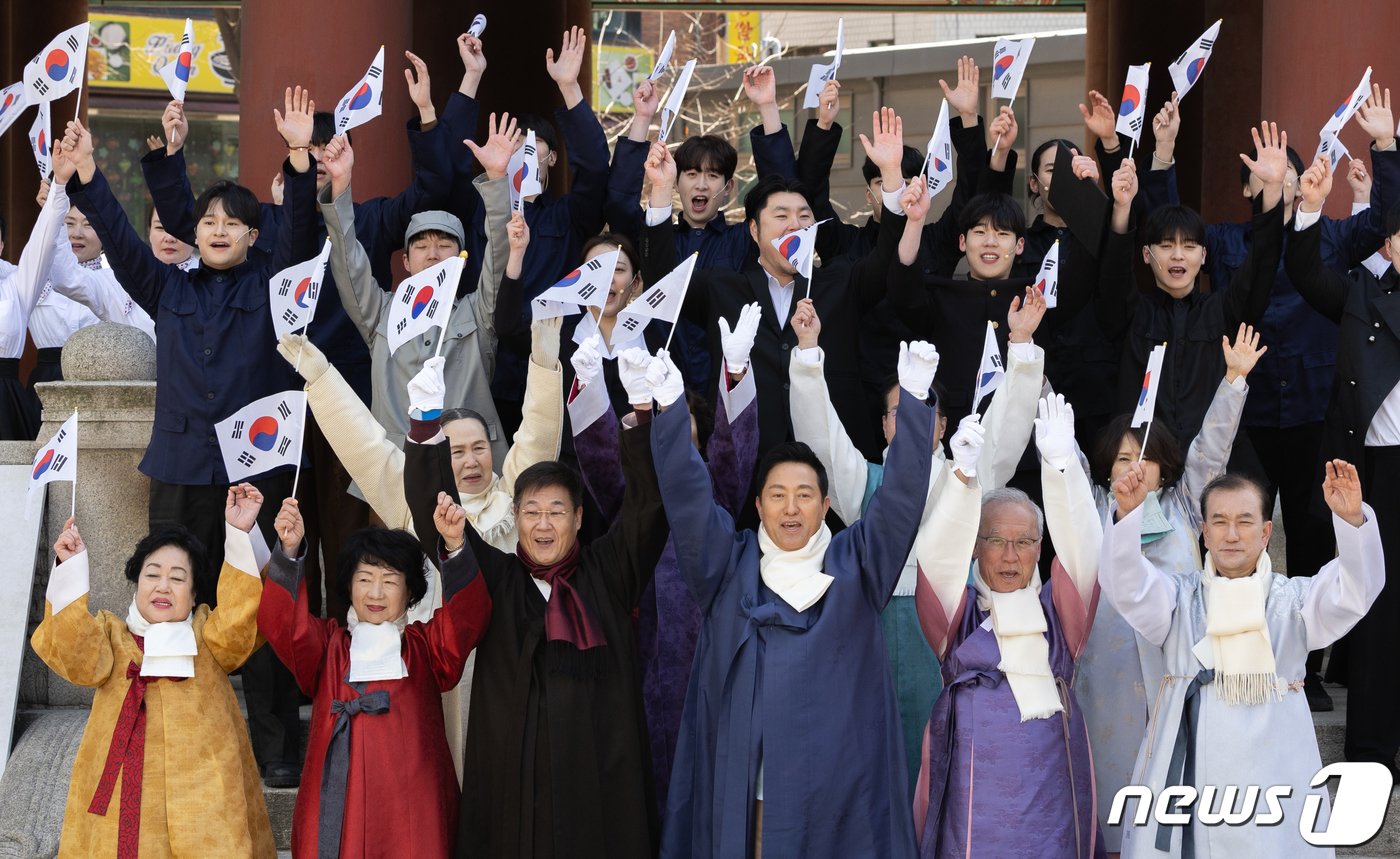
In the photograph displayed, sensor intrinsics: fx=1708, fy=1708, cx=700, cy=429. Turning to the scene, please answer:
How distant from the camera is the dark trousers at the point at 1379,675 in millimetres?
5812

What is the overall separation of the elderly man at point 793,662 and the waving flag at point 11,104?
3.69 metres

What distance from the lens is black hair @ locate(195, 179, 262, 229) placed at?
6.43 metres

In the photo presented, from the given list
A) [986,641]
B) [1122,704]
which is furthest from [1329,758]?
[986,641]

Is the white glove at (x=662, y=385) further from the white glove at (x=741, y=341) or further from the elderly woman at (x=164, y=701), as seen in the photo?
the elderly woman at (x=164, y=701)

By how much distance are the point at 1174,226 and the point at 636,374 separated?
242 cm

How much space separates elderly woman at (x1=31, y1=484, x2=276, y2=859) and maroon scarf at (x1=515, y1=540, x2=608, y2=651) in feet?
3.14

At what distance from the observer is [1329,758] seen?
6.09 m

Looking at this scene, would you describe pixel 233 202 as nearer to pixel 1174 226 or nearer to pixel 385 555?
pixel 385 555

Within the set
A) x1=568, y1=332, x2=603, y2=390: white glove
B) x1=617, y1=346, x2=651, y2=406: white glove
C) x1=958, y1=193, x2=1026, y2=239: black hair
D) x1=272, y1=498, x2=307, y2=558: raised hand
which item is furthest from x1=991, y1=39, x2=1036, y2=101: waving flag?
x1=272, y1=498, x2=307, y2=558: raised hand

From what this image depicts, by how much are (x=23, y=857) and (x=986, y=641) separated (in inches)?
134

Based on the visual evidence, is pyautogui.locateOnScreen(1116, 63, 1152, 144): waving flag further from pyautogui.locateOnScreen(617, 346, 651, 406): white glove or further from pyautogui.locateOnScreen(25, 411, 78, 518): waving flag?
pyautogui.locateOnScreen(25, 411, 78, 518): waving flag

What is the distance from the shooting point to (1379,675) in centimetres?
582

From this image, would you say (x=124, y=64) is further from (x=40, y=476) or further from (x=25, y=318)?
(x=40, y=476)

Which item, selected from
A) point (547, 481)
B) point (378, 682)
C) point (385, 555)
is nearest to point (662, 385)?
point (547, 481)
